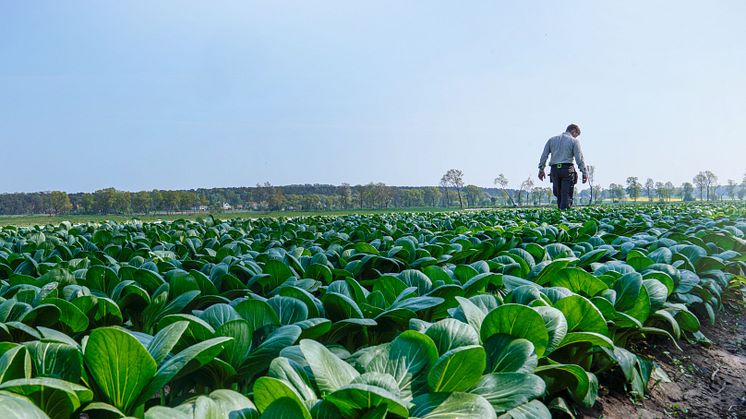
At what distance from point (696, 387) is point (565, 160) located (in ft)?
37.6

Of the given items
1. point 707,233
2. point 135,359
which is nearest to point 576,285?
point 135,359

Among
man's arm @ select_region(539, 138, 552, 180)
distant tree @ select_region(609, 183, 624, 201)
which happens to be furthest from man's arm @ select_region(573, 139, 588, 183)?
distant tree @ select_region(609, 183, 624, 201)

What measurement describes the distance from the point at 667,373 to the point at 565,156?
11.4 metres

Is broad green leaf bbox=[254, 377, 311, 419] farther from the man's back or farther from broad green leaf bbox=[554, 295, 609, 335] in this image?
the man's back

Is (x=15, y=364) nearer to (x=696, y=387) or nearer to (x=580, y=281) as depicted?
(x=580, y=281)

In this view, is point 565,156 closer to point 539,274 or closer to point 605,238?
point 605,238

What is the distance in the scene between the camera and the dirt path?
2033mm

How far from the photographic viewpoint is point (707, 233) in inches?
187

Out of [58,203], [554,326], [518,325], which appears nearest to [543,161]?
[554,326]

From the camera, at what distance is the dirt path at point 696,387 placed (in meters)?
2.03

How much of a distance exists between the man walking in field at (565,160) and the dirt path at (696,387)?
10.3 meters

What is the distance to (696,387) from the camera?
2.42 m

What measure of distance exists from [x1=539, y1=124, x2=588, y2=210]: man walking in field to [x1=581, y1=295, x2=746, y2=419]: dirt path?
10271 mm

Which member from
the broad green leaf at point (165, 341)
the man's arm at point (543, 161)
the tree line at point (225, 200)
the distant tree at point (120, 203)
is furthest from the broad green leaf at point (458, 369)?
the distant tree at point (120, 203)
